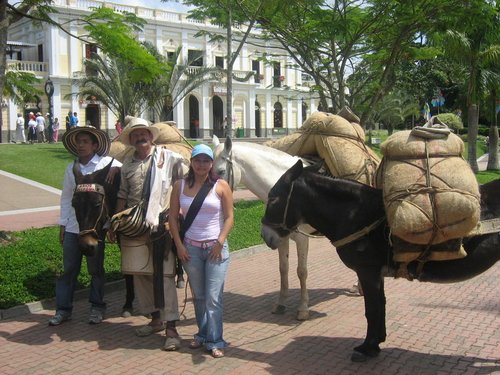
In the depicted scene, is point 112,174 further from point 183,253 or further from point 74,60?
point 74,60

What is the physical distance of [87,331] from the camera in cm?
557

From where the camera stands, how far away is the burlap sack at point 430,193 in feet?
12.9

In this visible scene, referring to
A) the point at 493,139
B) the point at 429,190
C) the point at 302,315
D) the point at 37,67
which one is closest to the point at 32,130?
the point at 37,67

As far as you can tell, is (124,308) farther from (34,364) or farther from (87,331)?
(34,364)

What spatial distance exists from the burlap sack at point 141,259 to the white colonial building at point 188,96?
90.1ft

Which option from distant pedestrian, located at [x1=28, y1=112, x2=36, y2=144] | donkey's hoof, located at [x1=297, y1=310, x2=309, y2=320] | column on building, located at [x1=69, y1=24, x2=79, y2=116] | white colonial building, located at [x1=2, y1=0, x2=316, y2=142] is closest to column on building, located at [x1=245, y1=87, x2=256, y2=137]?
white colonial building, located at [x1=2, y1=0, x2=316, y2=142]

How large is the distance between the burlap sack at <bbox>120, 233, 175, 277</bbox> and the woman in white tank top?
533mm

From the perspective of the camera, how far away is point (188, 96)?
50250 millimetres

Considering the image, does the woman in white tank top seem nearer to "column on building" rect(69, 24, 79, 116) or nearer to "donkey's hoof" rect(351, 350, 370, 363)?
"donkey's hoof" rect(351, 350, 370, 363)

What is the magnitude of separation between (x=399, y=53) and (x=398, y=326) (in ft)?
30.1

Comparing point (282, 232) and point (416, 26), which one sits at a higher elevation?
point (416, 26)

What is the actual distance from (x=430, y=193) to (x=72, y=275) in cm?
394

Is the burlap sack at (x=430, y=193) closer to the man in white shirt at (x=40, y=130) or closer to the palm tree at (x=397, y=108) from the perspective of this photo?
the man in white shirt at (x=40, y=130)

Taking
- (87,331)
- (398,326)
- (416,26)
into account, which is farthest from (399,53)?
(87,331)
